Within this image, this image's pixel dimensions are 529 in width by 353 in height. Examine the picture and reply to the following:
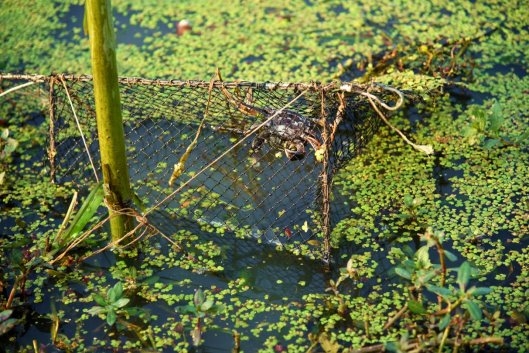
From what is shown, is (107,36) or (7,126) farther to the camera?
(7,126)

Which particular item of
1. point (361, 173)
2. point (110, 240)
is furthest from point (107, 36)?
point (361, 173)

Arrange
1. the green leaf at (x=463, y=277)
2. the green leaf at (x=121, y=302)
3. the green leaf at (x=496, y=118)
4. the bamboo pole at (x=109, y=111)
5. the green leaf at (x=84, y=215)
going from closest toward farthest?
the green leaf at (x=463, y=277) → the bamboo pole at (x=109, y=111) → the green leaf at (x=121, y=302) → the green leaf at (x=84, y=215) → the green leaf at (x=496, y=118)

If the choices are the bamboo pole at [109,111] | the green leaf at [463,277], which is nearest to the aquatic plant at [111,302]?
the bamboo pole at [109,111]

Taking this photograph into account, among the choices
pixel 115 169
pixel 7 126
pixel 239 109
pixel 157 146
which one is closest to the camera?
pixel 115 169

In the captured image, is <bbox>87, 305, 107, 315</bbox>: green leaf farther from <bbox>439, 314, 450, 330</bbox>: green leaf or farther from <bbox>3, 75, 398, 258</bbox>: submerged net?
<bbox>439, 314, 450, 330</bbox>: green leaf

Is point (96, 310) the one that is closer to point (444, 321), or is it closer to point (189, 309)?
point (189, 309)

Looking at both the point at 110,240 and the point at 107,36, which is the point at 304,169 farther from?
the point at 107,36

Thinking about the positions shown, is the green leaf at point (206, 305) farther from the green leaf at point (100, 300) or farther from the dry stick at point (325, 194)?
the dry stick at point (325, 194)
